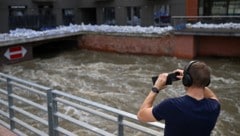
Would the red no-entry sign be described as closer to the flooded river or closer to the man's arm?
the flooded river

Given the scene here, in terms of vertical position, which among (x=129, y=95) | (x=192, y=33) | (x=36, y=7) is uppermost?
(x=36, y=7)

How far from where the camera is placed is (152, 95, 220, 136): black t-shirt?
2.15 metres

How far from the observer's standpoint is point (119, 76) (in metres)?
15.4

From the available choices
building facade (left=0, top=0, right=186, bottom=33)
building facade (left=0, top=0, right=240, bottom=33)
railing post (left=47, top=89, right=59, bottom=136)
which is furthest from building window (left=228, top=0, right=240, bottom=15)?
railing post (left=47, top=89, right=59, bottom=136)

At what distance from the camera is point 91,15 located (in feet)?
90.3

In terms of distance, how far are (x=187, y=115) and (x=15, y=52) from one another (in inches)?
679

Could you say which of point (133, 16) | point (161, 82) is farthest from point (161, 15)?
point (161, 82)

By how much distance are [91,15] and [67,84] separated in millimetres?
14090

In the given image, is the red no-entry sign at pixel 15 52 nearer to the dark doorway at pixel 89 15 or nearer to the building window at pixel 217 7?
the dark doorway at pixel 89 15

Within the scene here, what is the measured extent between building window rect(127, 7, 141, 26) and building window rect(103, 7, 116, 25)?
130cm

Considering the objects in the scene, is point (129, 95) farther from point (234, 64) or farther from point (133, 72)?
point (234, 64)

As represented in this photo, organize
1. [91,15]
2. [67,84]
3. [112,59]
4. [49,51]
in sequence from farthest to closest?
[91,15], [49,51], [112,59], [67,84]

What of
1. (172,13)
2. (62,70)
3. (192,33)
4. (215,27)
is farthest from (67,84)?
(172,13)

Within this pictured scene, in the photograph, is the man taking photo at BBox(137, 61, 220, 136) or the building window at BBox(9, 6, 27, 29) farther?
the building window at BBox(9, 6, 27, 29)
